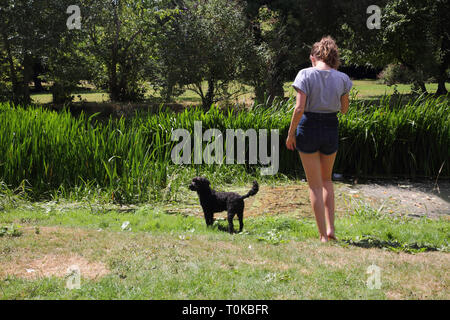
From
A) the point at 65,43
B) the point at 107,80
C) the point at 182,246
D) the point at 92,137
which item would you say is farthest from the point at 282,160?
the point at 107,80

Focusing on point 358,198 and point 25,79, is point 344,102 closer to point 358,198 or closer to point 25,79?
point 358,198

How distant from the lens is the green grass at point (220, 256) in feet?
10.0

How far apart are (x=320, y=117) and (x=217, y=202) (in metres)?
1.46

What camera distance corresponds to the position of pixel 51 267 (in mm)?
3496

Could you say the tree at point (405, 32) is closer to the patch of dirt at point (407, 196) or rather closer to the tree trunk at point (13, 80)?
the patch of dirt at point (407, 196)

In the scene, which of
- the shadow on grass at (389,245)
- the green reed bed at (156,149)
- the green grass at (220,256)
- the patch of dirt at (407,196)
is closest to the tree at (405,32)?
the green reed bed at (156,149)

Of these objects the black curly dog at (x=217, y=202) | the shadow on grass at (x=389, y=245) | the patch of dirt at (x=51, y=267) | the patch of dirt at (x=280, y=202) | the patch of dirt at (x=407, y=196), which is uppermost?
the black curly dog at (x=217, y=202)

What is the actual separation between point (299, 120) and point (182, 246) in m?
1.58

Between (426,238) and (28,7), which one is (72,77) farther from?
(426,238)

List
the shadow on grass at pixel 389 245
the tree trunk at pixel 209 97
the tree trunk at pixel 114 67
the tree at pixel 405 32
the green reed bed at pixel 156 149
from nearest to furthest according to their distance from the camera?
1. the shadow on grass at pixel 389 245
2. the green reed bed at pixel 156 149
3. the tree trunk at pixel 209 97
4. the tree trunk at pixel 114 67
5. the tree at pixel 405 32

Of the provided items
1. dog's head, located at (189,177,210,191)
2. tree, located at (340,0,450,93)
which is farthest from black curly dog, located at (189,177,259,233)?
tree, located at (340,0,450,93)

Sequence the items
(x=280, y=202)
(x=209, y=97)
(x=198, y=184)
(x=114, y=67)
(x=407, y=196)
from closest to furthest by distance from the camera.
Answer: (x=198, y=184) → (x=280, y=202) → (x=407, y=196) → (x=209, y=97) → (x=114, y=67)

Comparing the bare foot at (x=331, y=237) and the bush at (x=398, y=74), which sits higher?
the bush at (x=398, y=74)

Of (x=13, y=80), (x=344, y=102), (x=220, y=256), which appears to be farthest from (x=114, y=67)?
(x=220, y=256)
